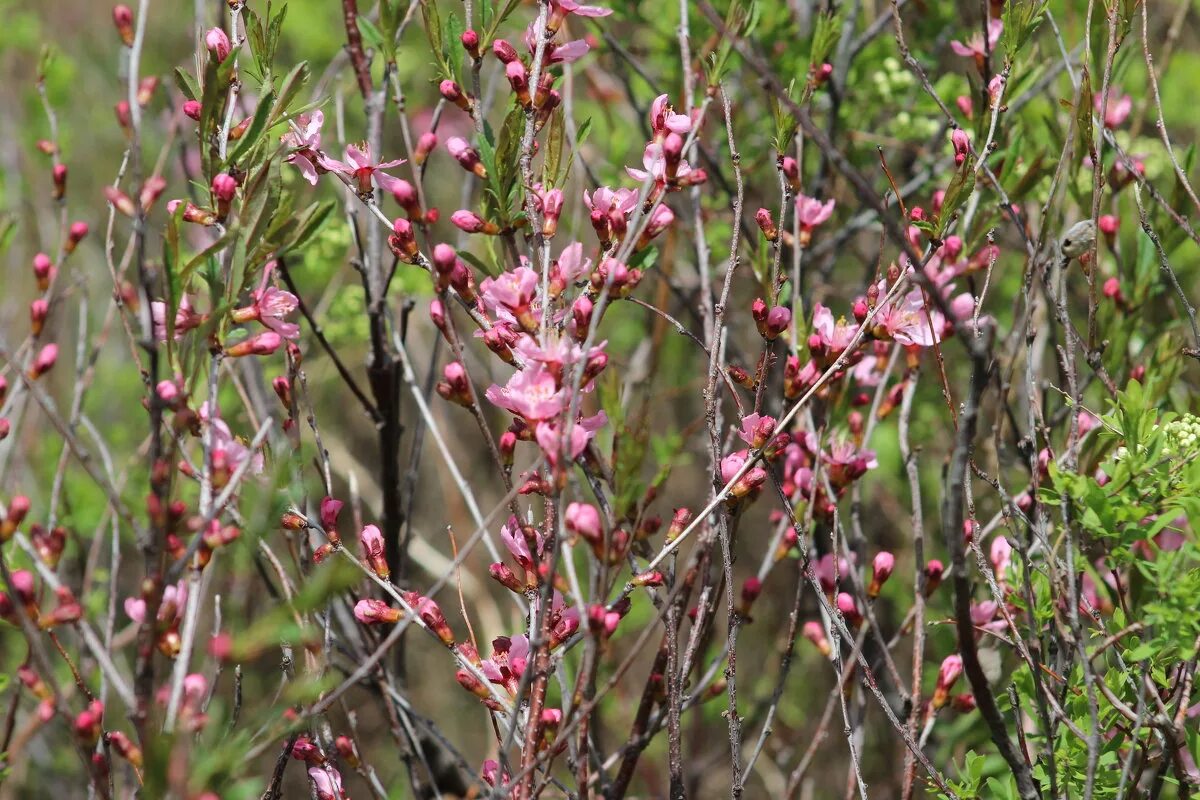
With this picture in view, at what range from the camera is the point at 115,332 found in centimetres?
466

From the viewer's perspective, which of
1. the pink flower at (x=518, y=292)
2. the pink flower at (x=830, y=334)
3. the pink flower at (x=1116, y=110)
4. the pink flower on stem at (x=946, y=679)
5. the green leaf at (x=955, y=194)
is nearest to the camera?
the pink flower at (x=518, y=292)

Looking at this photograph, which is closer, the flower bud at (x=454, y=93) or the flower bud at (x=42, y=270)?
the flower bud at (x=454, y=93)

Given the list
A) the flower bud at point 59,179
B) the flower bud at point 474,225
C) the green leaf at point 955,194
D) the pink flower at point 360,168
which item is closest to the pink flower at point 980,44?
the green leaf at point 955,194

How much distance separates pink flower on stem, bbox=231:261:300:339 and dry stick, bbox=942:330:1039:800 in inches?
36.0

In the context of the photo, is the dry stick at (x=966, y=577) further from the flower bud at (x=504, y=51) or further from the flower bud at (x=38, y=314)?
the flower bud at (x=38, y=314)

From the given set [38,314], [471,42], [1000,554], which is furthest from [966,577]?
[38,314]

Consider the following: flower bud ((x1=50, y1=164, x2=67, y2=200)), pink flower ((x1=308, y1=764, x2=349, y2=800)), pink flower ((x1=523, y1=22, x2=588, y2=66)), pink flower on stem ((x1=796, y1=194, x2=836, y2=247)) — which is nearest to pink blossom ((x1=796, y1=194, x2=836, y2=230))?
pink flower on stem ((x1=796, y1=194, x2=836, y2=247))

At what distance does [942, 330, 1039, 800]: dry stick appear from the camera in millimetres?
Result: 1142

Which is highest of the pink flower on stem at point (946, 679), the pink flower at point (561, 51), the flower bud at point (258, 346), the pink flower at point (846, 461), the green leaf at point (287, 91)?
the pink flower at point (561, 51)

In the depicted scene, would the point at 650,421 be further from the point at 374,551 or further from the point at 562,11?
the point at 562,11

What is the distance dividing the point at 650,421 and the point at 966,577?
2.19 ft

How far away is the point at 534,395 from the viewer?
4.55ft

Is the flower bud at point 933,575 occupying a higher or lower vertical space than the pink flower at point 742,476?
lower

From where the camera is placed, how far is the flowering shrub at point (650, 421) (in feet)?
4.39
